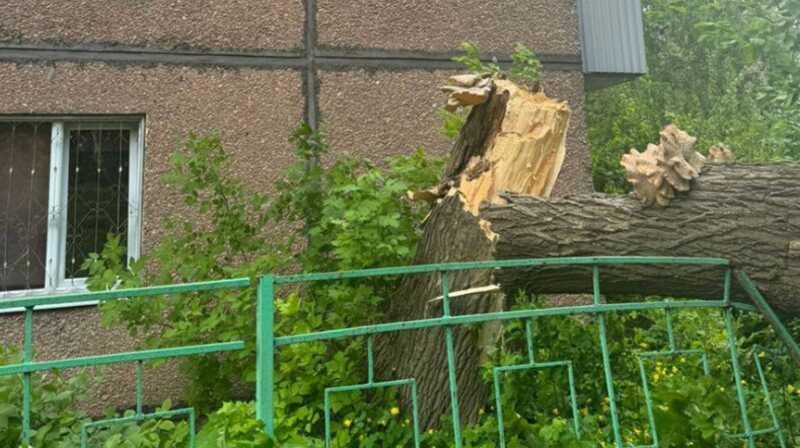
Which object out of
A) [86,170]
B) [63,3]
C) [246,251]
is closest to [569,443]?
[246,251]

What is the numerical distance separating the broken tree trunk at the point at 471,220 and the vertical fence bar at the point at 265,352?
0.93 metres

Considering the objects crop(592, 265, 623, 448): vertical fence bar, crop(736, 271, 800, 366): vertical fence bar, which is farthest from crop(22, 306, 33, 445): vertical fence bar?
crop(736, 271, 800, 366): vertical fence bar

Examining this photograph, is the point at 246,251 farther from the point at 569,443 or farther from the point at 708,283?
the point at 708,283

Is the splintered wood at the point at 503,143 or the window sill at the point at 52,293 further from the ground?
Result: the splintered wood at the point at 503,143

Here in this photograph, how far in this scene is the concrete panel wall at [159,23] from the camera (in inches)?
157

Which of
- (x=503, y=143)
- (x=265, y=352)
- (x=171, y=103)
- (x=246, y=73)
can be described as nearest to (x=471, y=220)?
(x=503, y=143)

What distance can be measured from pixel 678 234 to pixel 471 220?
0.86 meters

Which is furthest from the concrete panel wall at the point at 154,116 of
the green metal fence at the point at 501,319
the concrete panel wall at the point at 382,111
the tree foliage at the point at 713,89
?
the tree foliage at the point at 713,89

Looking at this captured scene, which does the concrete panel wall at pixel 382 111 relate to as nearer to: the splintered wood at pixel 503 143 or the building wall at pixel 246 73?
the building wall at pixel 246 73

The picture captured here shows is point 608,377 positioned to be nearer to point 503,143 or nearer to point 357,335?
point 357,335

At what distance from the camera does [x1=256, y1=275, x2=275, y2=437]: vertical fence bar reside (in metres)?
2.15

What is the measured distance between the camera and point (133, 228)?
4.05m

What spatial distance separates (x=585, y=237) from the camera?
9.44 feet

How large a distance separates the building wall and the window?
0.14 meters
